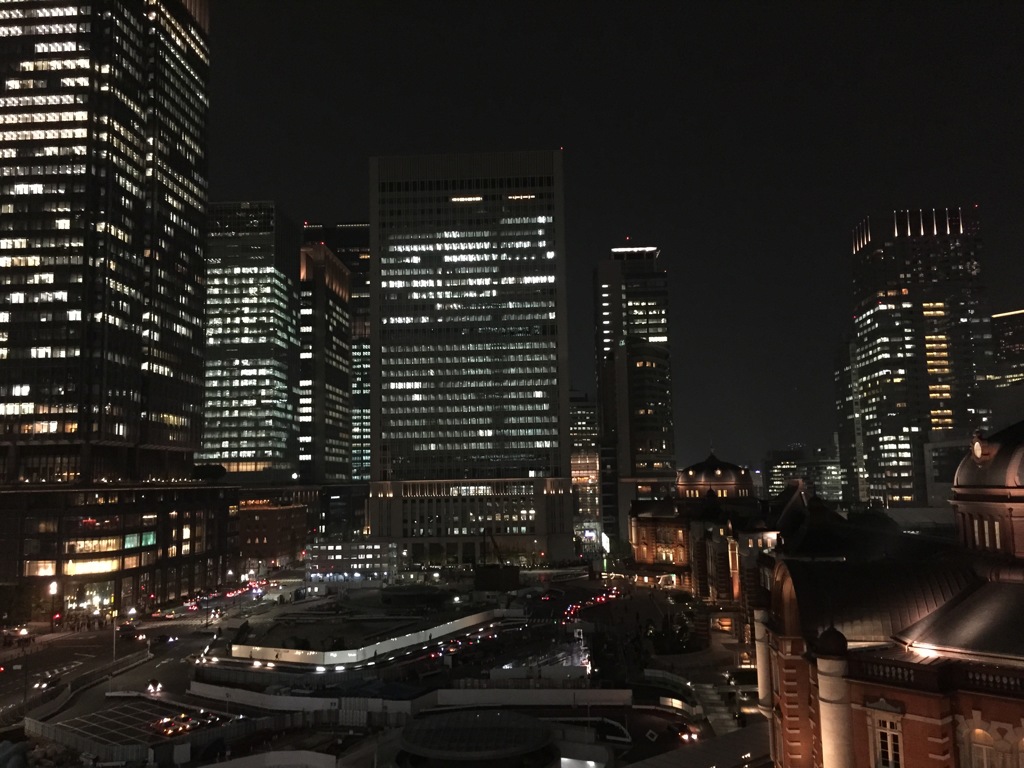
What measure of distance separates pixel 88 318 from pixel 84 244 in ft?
34.9

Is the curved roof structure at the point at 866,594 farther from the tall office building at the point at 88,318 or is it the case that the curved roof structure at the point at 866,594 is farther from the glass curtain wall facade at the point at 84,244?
the glass curtain wall facade at the point at 84,244

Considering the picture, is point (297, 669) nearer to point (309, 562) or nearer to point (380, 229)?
point (309, 562)

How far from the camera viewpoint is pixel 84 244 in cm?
11238

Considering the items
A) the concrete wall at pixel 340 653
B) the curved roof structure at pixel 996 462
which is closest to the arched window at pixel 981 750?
the curved roof structure at pixel 996 462

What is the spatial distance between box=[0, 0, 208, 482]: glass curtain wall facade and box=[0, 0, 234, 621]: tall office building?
21cm

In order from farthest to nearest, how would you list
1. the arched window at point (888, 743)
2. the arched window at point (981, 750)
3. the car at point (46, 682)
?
the car at point (46, 682)
the arched window at point (888, 743)
the arched window at point (981, 750)

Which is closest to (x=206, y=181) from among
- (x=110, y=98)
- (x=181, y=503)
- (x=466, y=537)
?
(x=110, y=98)

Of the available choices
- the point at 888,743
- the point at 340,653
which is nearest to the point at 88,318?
the point at 340,653

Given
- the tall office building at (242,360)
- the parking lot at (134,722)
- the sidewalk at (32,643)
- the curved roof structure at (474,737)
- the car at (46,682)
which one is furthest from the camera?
the tall office building at (242,360)

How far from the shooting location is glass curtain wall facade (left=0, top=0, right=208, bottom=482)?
110 metres

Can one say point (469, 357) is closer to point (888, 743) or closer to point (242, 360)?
point (242, 360)

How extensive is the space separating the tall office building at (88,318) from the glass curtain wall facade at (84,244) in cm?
21

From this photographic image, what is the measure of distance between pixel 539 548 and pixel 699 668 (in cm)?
9769

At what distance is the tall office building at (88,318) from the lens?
339 ft
